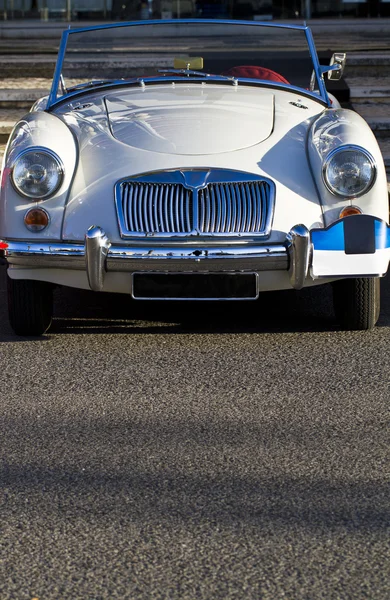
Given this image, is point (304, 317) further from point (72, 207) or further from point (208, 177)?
point (72, 207)

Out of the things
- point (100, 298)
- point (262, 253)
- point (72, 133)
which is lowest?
point (100, 298)

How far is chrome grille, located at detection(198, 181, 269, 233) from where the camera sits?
4238 millimetres

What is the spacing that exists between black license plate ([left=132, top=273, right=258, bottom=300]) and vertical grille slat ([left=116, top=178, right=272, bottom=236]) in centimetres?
18

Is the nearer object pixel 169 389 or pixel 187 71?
pixel 169 389

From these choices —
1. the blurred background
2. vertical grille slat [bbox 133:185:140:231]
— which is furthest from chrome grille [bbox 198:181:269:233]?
A: the blurred background

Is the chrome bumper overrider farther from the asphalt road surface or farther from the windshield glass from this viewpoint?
the windshield glass

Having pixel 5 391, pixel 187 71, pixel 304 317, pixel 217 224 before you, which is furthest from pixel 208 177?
pixel 187 71

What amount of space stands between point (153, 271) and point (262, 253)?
0.45 metres

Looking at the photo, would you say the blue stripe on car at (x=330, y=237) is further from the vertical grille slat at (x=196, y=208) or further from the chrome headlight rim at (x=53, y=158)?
the chrome headlight rim at (x=53, y=158)

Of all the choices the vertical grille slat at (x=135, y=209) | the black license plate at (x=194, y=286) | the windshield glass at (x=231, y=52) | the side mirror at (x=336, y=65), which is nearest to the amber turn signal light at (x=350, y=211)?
the black license plate at (x=194, y=286)

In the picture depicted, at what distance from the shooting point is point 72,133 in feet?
15.5

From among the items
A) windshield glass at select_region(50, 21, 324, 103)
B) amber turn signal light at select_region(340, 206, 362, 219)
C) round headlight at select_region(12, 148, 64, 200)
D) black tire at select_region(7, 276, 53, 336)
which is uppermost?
windshield glass at select_region(50, 21, 324, 103)

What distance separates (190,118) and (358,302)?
1159 millimetres

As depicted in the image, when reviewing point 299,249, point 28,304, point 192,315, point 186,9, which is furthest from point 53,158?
point 186,9
